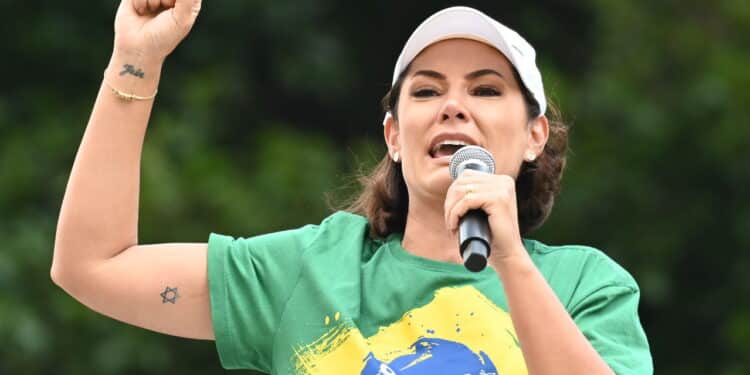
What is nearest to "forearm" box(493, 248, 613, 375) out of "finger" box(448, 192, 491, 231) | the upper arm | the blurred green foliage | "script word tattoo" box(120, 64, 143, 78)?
"finger" box(448, 192, 491, 231)

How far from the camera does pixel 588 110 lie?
906 cm

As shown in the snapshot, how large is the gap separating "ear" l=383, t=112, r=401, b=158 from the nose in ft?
0.80

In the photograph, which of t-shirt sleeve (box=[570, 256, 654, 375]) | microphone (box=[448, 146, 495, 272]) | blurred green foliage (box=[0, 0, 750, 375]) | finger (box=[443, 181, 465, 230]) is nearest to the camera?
microphone (box=[448, 146, 495, 272])

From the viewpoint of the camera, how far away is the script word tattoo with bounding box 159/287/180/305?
358 cm

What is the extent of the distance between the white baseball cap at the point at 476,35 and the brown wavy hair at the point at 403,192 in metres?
0.14

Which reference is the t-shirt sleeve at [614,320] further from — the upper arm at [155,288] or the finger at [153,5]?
the finger at [153,5]

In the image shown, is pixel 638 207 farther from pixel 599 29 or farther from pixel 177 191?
pixel 177 191

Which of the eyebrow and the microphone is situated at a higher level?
the eyebrow

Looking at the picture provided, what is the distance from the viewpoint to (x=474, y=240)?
299 centimetres

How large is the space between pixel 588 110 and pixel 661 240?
30.2 inches

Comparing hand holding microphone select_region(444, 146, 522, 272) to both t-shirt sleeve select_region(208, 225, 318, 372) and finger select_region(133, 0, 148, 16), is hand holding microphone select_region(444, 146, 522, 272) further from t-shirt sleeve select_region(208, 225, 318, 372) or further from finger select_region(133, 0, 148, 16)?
finger select_region(133, 0, 148, 16)

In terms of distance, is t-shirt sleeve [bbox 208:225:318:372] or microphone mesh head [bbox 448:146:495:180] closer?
microphone mesh head [bbox 448:146:495:180]

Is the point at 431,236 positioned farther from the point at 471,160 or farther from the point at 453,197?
the point at 453,197

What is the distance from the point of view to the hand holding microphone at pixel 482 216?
299 cm
